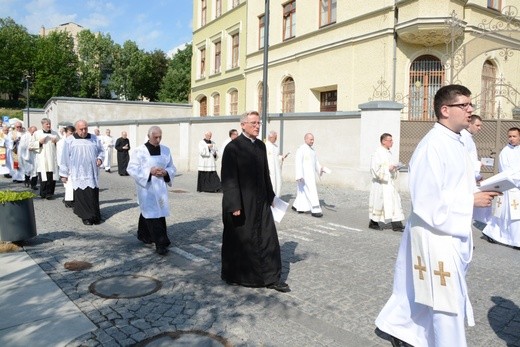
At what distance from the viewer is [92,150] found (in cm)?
931

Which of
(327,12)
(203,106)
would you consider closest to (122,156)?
(327,12)

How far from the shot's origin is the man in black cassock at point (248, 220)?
202 inches

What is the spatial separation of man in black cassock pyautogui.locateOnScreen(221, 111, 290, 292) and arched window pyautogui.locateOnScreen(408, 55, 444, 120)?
1242 centimetres

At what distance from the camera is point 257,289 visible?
5227mm

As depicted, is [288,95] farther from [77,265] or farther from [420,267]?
[420,267]

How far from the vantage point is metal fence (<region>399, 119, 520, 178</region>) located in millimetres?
13539

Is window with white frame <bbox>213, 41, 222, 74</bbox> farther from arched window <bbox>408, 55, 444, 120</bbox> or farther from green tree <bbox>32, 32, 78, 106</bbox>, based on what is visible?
green tree <bbox>32, 32, 78, 106</bbox>

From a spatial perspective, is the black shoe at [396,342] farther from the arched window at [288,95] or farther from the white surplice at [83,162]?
the arched window at [288,95]

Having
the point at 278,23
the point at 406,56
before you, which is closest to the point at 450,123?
the point at 406,56

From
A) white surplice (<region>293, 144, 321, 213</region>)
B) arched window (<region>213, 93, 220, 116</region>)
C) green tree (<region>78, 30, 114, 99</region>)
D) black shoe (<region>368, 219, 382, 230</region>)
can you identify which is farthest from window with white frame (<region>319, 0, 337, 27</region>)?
green tree (<region>78, 30, 114, 99</region>)

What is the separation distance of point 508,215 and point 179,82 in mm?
51301

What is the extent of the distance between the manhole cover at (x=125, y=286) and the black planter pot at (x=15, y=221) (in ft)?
6.71

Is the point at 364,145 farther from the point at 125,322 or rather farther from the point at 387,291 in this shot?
the point at 125,322

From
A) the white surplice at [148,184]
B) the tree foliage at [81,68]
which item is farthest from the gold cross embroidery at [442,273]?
the tree foliage at [81,68]
